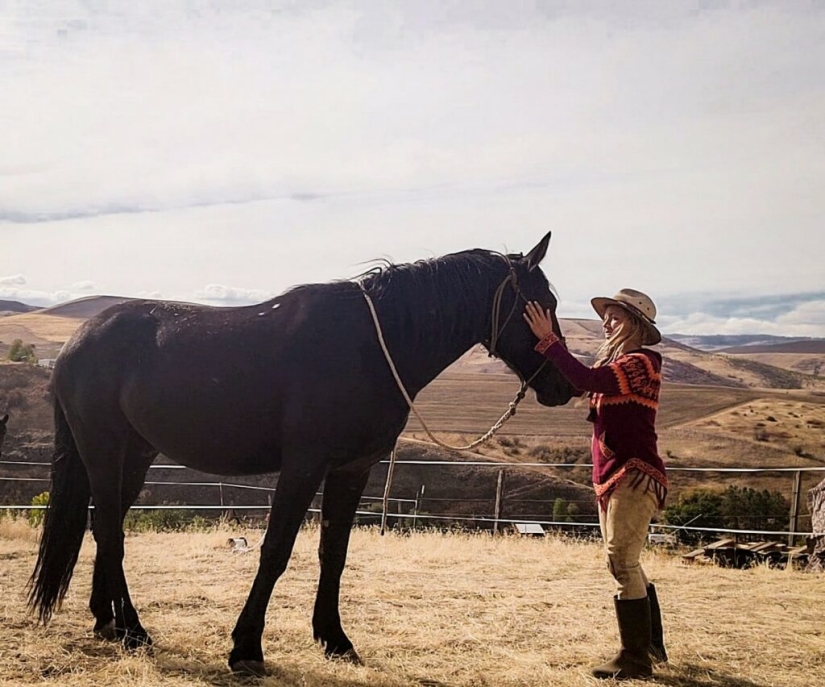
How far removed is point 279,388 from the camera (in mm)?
4254

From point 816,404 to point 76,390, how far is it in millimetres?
71978

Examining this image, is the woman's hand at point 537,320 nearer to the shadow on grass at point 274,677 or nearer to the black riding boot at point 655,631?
the black riding boot at point 655,631

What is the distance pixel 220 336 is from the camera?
14.6ft

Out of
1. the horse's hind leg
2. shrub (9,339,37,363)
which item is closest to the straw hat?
Result: the horse's hind leg

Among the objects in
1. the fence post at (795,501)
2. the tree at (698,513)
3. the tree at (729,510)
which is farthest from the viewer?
the tree at (729,510)

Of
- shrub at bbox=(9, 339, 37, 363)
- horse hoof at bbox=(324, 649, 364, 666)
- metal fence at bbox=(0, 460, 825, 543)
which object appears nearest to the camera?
horse hoof at bbox=(324, 649, 364, 666)

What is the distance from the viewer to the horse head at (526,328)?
4484mm

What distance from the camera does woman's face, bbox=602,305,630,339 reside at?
4445 mm

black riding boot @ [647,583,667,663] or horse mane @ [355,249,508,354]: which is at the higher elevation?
horse mane @ [355,249,508,354]

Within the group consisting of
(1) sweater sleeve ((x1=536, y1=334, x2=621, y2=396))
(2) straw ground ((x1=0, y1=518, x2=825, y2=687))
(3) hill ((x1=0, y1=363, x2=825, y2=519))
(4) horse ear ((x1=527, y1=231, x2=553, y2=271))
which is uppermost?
(4) horse ear ((x1=527, y1=231, x2=553, y2=271))

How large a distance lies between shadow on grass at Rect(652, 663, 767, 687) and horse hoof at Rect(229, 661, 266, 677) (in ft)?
6.95

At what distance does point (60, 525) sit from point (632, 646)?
3.59 meters

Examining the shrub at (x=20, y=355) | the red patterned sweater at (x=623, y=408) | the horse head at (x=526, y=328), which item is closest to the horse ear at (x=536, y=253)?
the horse head at (x=526, y=328)

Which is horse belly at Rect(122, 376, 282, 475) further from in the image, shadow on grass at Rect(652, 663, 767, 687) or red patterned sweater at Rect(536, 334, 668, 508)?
shadow on grass at Rect(652, 663, 767, 687)
